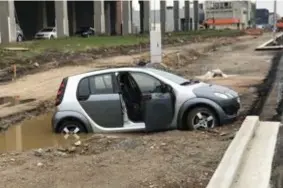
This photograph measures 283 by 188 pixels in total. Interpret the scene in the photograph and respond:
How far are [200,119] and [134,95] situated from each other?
137 cm

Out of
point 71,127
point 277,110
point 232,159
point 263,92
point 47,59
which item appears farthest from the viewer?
point 47,59

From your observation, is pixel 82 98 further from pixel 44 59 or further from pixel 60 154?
pixel 44 59

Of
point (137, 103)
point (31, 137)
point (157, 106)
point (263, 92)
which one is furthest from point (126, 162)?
point (263, 92)

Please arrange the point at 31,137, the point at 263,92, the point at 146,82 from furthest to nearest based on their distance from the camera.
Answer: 1. the point at 263,92
2. the point at 31,137
3. the point at 146,82

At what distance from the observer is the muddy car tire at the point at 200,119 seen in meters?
11.0

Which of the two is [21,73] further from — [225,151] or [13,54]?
[225,151]

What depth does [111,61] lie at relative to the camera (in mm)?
34031

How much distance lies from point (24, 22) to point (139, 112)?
58076 mm

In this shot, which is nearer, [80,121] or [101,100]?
[101,100]

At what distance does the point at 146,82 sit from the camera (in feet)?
36.9

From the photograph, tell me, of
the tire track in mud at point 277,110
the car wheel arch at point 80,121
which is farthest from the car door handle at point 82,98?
the tire track in mud at point 277,110

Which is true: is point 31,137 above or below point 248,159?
below

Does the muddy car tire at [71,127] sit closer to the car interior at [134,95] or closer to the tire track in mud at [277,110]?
the car interior at [134,95]

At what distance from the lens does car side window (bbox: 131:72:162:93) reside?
11.0m
